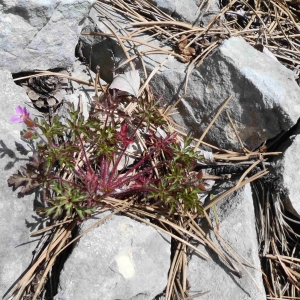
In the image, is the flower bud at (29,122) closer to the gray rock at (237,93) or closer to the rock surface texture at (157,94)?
the rock surface texture at (157,94)

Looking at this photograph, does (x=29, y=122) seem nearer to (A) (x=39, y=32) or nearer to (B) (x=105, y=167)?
(B) (x=105, y=167)

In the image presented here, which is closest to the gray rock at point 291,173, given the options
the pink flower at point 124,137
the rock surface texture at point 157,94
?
the rock surface texture at point 157,94

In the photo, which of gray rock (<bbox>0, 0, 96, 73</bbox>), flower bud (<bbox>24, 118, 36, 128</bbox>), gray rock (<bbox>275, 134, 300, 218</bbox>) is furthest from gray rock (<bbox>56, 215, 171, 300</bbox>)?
gray rock (<bbox>0, 0, 96, 73</bbox>)

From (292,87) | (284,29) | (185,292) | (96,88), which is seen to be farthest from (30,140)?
(284,29)

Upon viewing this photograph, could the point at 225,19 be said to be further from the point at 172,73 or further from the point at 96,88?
the point at 96,88

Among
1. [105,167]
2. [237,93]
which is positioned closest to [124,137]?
[105,167]

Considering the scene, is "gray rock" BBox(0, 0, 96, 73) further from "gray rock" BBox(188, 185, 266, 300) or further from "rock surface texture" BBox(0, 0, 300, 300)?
"gray rock" BBox(188, 185, 266, 300)

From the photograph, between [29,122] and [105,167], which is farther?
[105,167]
